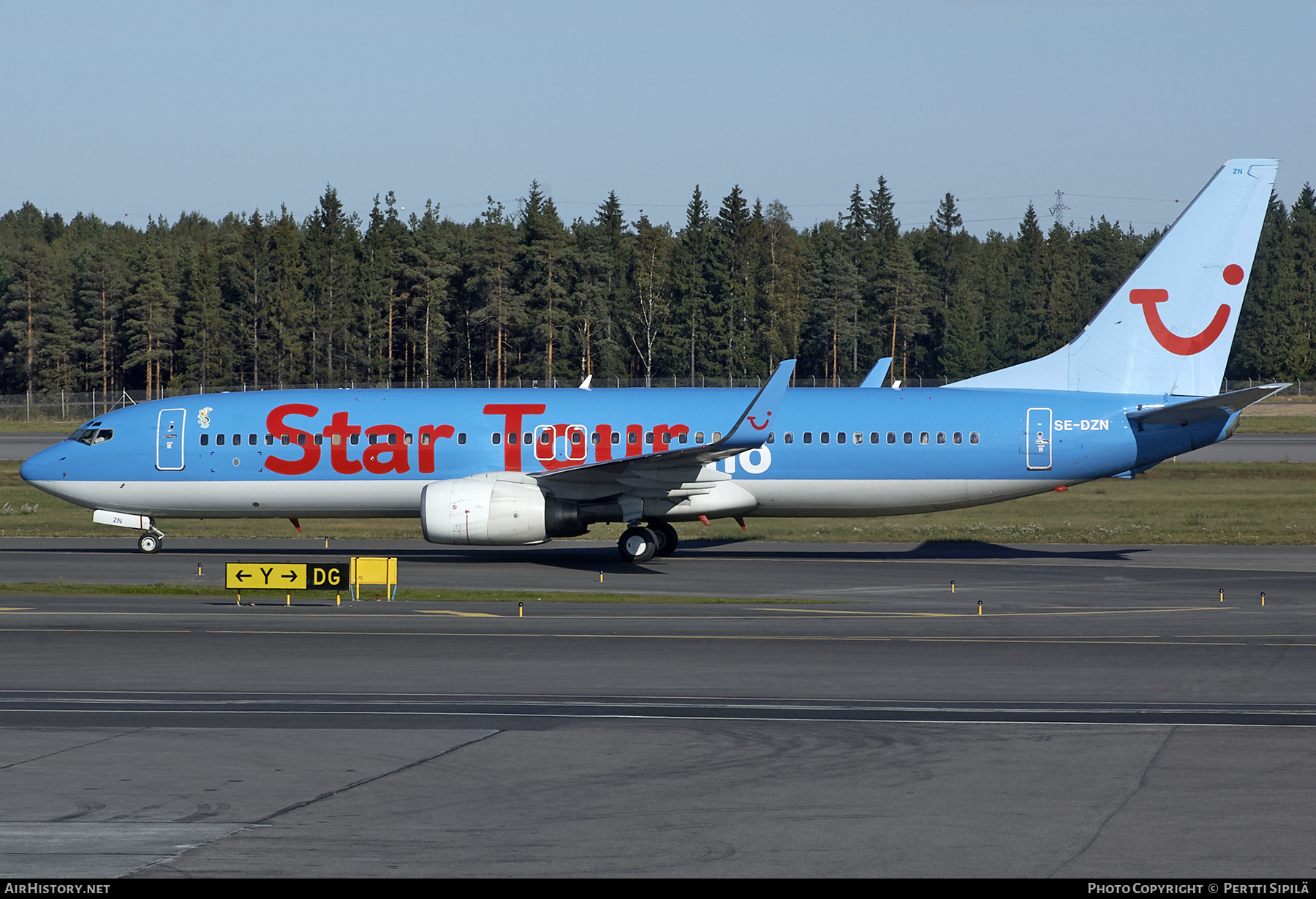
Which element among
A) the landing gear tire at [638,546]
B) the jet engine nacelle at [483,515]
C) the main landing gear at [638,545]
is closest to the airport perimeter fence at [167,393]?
the main landing gear at [638,545]

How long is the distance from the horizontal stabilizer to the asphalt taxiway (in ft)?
13.7

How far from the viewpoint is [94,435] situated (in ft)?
113

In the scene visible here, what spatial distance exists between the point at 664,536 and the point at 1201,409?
42.8 feet

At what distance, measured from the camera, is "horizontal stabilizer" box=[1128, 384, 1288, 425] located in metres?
29.1

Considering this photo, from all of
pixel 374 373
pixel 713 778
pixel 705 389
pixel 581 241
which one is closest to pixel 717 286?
pixel 581 241

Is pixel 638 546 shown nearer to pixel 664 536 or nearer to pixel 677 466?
pixel 664 536

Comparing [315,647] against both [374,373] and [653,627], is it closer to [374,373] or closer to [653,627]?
[653,627]

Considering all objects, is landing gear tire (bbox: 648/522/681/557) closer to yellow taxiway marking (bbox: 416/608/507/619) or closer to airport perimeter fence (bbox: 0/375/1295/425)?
yellow taxiway marking (bbox: 416/608/507/619)

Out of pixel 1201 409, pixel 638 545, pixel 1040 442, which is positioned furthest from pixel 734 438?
pixel 1201 409

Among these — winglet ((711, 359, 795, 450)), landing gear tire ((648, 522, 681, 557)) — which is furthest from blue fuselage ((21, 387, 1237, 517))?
landing gear tire ((648, 522, 681, 557))

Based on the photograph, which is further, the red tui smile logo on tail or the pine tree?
the pine tree

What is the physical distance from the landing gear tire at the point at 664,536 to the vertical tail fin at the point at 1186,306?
9.76m

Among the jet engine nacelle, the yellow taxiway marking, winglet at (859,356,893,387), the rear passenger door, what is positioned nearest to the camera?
the yellow taxiway marking

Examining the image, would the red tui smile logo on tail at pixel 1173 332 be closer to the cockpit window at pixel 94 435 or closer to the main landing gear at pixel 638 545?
the main landing gear at pixel 638 545
